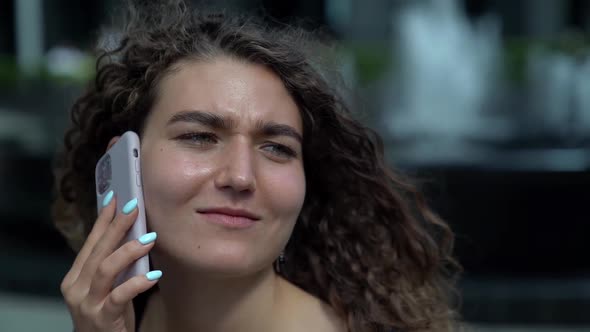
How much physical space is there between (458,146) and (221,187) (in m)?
5.72

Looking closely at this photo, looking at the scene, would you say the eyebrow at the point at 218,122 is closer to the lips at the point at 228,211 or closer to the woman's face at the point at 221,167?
the woman's face at the point at 221,167

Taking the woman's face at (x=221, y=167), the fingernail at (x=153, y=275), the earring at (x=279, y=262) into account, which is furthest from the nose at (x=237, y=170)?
the earring at (x=279, y=262)

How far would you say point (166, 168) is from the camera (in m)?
1.85

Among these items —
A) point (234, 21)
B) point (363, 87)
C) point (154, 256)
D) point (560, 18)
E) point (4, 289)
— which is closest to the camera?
point (154, 256)

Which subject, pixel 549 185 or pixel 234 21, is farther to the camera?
pixel 549 185

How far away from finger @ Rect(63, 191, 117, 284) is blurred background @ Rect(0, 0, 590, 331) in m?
0.85

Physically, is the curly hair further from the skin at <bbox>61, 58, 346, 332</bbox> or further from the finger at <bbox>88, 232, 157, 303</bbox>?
the finger at <bbox>88, 232, 157, 303</bbox>

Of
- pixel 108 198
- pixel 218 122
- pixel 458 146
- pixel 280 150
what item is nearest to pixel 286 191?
pixel 280 150

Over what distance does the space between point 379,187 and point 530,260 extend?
2.96m

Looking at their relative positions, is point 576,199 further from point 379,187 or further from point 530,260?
point 379,187

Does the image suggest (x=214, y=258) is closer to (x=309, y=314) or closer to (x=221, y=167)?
(x=221, y=167)

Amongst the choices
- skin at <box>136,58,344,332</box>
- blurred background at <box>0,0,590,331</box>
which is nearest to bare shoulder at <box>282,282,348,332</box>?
skin at <box>136,58,344,332</box>

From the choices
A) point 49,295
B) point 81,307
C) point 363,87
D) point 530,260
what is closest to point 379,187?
point 81,307

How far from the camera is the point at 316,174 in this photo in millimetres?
2340
